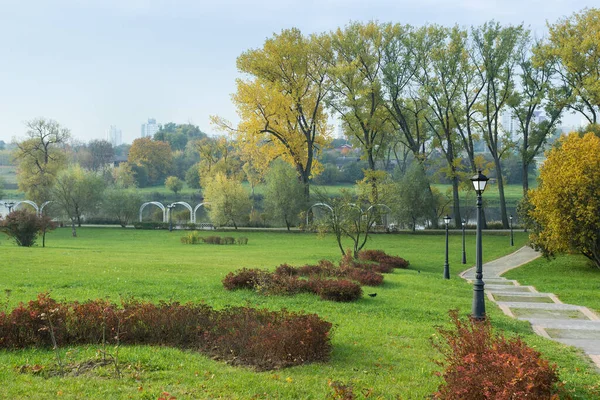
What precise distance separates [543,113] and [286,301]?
3698 centimetres

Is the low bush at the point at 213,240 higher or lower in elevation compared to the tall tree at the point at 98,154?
lower

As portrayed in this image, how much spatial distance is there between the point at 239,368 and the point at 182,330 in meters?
1.52

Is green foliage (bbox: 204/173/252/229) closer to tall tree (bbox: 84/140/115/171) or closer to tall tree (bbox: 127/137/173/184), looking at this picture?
tall tree (bbox: 127/137/173/184)

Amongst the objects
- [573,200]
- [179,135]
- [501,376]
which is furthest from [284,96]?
[179,135]

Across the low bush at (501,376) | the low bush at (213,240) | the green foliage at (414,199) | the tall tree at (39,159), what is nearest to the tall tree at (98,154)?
the tall tree at (39,159)

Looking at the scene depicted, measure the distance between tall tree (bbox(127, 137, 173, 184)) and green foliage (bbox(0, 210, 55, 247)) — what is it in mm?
63563

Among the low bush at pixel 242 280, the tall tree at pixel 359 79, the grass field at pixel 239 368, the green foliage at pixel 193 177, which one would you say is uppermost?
the tall tree at pixel 359 79

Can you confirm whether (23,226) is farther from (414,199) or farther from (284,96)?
(414,199)

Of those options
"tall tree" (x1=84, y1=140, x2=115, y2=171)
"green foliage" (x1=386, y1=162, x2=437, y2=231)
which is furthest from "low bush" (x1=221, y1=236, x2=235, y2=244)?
"tall tree" (x1=84, y1=140, x2=115, y2=171)

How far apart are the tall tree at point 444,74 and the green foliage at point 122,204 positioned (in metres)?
27.4

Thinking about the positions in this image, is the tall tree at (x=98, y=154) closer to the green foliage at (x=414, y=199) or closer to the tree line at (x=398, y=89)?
the tree line at (x=398, y=89)

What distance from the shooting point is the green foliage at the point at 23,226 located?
91.1 feet

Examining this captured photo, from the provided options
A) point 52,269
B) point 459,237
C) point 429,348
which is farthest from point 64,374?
point 459,237

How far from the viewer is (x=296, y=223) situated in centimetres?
4519
